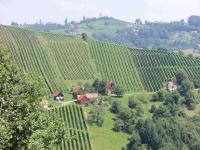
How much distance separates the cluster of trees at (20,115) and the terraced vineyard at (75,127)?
7994 cm

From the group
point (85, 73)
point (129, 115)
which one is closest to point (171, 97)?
point (129, 115)

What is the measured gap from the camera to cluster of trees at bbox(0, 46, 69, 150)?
38.7 metres

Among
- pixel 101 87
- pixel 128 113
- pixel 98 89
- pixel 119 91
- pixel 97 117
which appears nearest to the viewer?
pixel 97 117

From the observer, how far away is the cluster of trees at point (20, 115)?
127 ft

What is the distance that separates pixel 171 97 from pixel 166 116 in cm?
1527

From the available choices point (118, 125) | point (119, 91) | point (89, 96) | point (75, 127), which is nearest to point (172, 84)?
point (119, 91)

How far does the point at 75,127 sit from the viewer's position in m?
140

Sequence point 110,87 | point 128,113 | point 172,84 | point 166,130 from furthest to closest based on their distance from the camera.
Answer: point 172,84, point 110,87, point 128,113, point 166,130

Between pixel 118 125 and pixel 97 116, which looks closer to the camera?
pixel 118 125

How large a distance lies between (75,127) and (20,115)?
10075cm

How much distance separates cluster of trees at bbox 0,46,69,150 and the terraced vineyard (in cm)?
7994

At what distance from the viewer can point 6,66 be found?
4341 centimetres

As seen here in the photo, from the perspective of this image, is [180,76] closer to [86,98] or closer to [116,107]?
[116,107]

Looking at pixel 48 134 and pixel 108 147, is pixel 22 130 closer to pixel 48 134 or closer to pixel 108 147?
pixel 48 134
